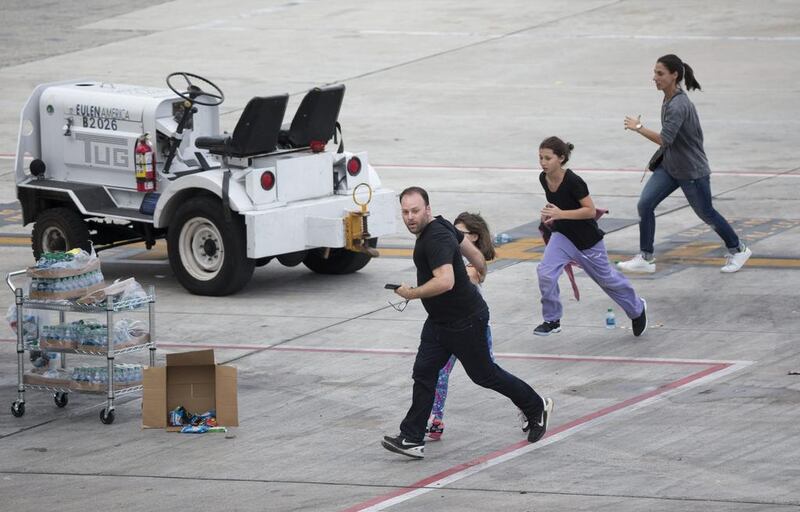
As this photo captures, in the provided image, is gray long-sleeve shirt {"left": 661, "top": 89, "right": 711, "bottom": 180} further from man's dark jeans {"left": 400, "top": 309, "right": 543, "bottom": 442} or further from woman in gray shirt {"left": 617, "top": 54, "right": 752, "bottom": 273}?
man's dark jeans {"left": 400, "top": 309, "right": 543, "bottom": 442}

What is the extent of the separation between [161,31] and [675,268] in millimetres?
19721

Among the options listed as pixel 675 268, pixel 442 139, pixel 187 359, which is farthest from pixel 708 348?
pixel 442 139

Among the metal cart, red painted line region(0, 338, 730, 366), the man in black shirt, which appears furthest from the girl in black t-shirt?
the metal cart

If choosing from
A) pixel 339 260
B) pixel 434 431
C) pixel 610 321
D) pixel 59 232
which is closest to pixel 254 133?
pixel 339 260

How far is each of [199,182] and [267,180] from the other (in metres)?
0.58

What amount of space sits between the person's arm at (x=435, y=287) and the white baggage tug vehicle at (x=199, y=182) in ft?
14.5

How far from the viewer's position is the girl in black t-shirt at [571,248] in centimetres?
1201

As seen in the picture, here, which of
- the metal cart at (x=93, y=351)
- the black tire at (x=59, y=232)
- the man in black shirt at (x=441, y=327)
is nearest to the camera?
the man in black shirt at (x=441, y=327)

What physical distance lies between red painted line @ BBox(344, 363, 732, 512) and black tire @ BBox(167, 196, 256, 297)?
428cm

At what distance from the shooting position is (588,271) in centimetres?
1223

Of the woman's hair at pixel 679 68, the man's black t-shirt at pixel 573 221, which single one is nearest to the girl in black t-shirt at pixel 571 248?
the man's black t-shirt at pixel 573 221

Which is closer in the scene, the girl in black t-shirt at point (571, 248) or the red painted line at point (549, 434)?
the red painted line at point (549, 434)

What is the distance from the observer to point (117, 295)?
34.3 ft

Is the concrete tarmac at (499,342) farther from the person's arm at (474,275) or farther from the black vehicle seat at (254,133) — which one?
the black vehicle seat at (254,133)
